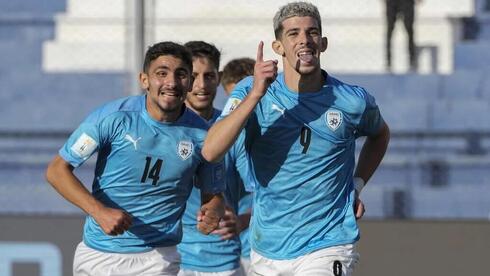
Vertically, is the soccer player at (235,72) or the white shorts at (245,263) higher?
the soccer player at (235,72)

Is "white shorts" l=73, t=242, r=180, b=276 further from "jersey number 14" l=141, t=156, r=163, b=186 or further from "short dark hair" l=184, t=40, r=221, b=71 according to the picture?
"short dark hair" l=184, t=40, r=221, b=71

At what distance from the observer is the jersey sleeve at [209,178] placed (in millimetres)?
5112

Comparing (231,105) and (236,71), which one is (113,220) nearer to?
(231,105)

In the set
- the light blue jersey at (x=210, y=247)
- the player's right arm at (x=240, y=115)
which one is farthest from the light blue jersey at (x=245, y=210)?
the player's right arm at (x=240, y=115)

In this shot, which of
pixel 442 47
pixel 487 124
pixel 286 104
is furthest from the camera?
pixel 442 47

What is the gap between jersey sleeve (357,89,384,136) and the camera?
4898mm

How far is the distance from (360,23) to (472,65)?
999 mm

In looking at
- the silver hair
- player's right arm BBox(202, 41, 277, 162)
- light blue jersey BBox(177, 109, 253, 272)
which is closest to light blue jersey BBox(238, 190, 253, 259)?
light blue jersey BBox(177, 109, 253, 272)

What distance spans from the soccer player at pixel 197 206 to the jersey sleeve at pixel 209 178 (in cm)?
64

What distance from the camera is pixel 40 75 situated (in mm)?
9789

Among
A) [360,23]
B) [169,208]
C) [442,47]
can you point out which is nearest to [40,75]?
[360,23]

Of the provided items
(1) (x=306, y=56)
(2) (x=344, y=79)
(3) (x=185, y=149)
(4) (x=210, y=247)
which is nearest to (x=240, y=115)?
(1) (x=306, y=56)

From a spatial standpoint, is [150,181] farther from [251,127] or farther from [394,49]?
[394,49]

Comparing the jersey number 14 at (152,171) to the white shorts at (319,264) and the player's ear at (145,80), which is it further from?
the white shorts at (319,264)
